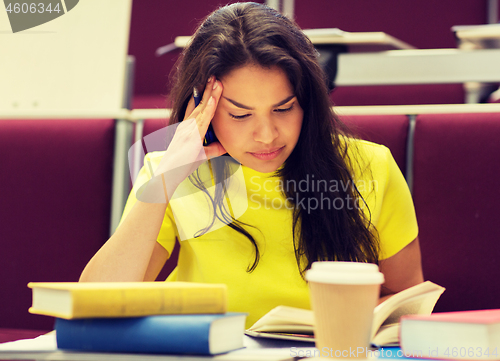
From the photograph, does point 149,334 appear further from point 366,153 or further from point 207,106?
point 366,153

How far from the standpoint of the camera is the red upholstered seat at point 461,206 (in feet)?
3.81

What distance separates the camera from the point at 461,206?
3.85ft

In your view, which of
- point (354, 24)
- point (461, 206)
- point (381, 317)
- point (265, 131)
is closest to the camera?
point (381, 317)

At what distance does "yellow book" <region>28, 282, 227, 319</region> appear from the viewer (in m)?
0.48

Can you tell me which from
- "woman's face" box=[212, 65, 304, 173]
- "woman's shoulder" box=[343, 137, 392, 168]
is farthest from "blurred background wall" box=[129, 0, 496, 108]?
"woman's face" box=[212, 65, 304, 173]

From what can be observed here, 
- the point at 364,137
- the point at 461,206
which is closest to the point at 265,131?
the point at 364,137

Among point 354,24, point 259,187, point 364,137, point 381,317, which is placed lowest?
point 381,317

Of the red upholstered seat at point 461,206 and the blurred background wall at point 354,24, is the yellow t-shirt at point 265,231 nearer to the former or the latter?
the red upholstered seat at point 461,206

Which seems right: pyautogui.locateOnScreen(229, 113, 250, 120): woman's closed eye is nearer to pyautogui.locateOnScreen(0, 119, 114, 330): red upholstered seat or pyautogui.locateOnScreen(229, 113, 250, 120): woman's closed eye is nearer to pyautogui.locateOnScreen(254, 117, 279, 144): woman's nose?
pyautogui.locateOnScreen(254, 117, 279, 144): woman's nose

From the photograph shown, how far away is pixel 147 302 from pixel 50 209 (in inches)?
36.8

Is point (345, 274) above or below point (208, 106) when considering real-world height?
below

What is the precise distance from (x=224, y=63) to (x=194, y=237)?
373mm

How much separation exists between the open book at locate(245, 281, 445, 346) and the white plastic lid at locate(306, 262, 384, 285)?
12cm

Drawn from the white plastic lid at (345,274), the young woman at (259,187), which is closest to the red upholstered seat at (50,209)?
the young woman at (259,187)
